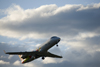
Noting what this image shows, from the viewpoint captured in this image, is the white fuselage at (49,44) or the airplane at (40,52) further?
the airplane at (40,52)

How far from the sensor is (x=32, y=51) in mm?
72625

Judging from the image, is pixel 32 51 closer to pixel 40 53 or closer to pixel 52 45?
pixel 40 53

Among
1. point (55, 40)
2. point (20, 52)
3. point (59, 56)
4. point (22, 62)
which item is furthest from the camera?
point (59, 56)

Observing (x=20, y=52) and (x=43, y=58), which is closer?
(x=20, y=52)

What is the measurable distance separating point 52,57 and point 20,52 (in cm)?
2194

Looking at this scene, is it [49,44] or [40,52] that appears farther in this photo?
[40,52]

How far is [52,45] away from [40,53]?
8.51 metres

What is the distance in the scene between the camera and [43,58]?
251ft

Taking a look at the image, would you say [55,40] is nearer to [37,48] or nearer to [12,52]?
[37,48]

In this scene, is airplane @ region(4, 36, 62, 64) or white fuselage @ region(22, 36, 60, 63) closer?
white fuselage @ region(22, 36, 60, 63)

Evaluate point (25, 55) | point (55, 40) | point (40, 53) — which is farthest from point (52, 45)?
point (25, 55)

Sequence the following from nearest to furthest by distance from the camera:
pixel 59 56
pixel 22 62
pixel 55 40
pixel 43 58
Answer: pixel 55 40 → pixel 43 58 → pixel 22 62 → pixel 59 56

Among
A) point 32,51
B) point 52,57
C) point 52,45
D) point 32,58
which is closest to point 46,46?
point 52,45

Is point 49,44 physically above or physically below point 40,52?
above
